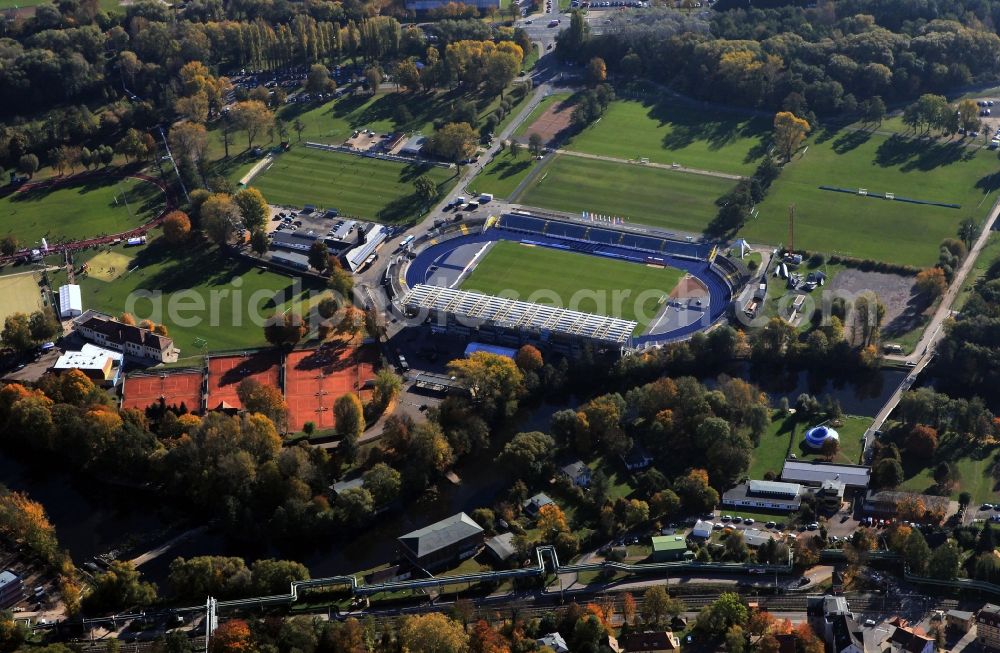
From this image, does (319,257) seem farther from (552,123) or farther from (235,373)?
(552,123)

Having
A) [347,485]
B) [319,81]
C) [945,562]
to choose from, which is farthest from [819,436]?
[319,81]

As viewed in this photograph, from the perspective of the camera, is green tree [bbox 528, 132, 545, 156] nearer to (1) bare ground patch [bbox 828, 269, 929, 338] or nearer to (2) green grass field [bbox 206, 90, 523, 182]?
(2) green grass field [bbox 206, 90, 523, 182]

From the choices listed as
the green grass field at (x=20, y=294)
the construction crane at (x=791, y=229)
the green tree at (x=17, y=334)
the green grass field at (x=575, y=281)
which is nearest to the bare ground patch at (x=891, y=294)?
the construction crane at (x=791, y=229)

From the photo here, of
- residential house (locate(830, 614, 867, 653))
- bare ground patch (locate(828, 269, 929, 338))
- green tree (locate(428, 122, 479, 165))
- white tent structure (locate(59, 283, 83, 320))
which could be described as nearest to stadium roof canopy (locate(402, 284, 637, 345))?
bare ground patch (locate(828, 269, 929, 338))

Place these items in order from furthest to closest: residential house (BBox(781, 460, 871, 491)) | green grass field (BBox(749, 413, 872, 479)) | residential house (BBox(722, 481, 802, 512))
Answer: green grass field (BBox(749, 413, 872, 479)), residential house (BBox(781, 460, 871, 491)), residential house (BBox(722, 481, 802, 512))

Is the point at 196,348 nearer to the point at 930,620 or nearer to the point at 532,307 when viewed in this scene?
the point at 532,307

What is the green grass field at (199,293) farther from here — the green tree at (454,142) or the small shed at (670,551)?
the small shed at (670,551)
